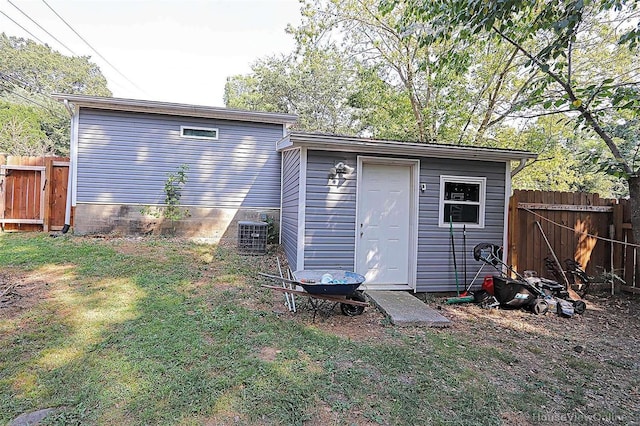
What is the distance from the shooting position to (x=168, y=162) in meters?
8.28

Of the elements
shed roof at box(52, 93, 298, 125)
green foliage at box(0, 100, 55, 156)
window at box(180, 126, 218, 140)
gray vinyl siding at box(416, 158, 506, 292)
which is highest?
green foliage at box(0, 100, 55, 156)

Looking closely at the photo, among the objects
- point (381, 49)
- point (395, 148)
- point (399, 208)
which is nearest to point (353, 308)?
point (399, 208)

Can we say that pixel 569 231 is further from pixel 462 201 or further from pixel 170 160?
pixel 170 160

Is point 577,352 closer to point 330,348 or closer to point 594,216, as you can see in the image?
point 330,348

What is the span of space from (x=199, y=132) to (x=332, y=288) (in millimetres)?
6344

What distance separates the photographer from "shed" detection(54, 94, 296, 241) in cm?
788

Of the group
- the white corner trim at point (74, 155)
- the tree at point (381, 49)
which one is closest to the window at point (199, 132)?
the white corner trim at point (74, 155)

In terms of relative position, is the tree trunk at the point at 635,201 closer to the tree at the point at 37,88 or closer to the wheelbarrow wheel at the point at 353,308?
the wheelbarrow wheel at the point at 353,308

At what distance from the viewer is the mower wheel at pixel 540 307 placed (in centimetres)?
466

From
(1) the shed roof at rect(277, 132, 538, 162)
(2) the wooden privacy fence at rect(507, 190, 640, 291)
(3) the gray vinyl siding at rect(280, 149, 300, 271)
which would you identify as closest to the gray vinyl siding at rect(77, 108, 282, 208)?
(3) the gray vinyl siding at rect(280, 149, 300, 271)

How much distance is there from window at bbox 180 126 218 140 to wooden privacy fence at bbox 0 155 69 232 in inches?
117

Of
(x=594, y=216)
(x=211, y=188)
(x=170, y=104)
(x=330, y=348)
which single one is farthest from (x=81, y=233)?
(x=594, y=216)

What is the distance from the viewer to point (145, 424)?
2.02 m

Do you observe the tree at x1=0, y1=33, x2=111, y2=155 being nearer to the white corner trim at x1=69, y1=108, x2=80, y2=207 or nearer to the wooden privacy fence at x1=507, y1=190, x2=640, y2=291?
the white corner trim at x1=69, y1=108, x2=80, y2=207
